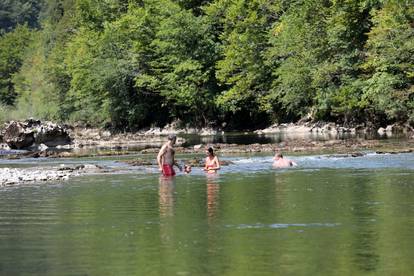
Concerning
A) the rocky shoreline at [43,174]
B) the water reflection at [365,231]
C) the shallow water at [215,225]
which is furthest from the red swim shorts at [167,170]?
the water reflection at [365,231]

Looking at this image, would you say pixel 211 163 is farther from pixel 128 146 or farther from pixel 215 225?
pixel 128 146

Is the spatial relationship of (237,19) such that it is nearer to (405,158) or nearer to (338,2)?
(338,2)

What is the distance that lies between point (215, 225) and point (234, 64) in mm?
60233

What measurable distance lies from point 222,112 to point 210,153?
168 ft

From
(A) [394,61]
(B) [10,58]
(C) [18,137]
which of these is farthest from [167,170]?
(B) [10,58]

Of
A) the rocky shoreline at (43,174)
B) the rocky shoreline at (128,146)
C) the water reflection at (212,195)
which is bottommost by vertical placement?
the water reflection at (212,195)

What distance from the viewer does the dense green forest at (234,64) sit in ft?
190

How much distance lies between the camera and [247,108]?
80.2m

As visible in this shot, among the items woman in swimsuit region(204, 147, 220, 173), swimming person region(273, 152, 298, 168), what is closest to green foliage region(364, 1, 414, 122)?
swimming person region(273, 152, 298, 168)

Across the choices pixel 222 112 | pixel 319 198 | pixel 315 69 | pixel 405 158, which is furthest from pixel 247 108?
pixel 319 198

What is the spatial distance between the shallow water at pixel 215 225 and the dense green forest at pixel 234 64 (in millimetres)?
29217

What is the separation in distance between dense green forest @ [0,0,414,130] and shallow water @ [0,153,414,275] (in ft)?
95.9

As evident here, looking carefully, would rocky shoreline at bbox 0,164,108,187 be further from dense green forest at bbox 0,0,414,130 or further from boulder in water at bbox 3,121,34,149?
boulder in water at bbox 3,121,34,149

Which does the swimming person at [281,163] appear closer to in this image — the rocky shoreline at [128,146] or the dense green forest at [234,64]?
the rocky shoreline at [128,146]
